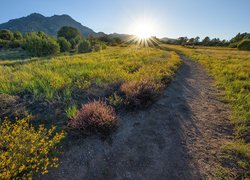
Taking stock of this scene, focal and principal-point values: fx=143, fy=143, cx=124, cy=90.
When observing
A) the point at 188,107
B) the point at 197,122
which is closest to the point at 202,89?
the point at 188,107

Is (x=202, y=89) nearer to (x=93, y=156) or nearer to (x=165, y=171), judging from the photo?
(x=165, y=171)

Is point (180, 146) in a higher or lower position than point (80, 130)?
lower

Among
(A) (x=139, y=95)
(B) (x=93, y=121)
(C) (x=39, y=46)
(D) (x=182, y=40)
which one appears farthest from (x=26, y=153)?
(D) (x=182, y=40)

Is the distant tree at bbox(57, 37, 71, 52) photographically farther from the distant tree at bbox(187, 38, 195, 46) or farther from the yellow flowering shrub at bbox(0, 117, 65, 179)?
the distant tree at bbox(187, 38, 195, 46)

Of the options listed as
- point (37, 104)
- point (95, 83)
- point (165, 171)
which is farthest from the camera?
point (95, 83)

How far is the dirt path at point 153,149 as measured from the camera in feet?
9.39

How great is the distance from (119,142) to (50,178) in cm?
158

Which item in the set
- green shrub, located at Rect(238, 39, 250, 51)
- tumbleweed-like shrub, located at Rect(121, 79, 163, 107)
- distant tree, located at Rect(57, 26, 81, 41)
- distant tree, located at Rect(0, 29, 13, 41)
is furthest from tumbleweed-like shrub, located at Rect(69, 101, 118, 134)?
distant tree, located at Rect(0, 29, 13, 41)

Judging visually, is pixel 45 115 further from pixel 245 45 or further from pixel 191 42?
pixel 191 42

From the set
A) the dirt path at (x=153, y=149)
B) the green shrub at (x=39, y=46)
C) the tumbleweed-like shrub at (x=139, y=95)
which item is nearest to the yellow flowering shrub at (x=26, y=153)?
the dirt path at (x=153, y=149)

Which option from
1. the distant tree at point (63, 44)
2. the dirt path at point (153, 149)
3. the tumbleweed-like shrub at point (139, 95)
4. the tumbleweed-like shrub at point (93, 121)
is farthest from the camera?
the distant tree at point (63, 44)

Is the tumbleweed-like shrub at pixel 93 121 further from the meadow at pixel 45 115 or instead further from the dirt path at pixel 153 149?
the dirt path at pixel 153 149

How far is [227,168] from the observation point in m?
2.96

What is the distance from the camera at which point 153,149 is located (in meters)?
3.43
